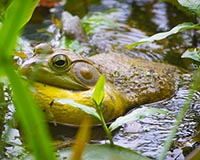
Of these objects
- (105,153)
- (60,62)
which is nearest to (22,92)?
(105,153)

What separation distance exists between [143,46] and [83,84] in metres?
0.86

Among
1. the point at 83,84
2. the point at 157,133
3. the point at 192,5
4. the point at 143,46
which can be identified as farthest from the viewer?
the point at 143,46

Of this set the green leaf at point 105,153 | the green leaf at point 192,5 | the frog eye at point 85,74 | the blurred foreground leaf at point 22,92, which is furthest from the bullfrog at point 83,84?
the blurred foreground leaf at point 22,92

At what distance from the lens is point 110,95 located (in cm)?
169

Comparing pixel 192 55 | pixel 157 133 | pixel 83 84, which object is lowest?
pixel 157 133

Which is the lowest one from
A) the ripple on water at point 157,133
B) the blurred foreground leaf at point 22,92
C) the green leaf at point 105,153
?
the ripple on water at point 157,133

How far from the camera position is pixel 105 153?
51.5 inches

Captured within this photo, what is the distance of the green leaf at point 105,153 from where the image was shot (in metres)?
1.28

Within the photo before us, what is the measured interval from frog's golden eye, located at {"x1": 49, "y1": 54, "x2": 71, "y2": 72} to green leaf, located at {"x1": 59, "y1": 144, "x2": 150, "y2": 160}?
0.39 m

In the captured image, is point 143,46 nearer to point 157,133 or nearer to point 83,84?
point 83,84

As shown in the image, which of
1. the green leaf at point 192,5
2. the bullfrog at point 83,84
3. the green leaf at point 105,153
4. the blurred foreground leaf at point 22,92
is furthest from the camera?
the bullfrog at point 83,84

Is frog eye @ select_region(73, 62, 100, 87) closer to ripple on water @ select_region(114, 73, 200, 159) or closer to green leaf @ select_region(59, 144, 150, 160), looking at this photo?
ripple on water @ select_region(114, 73, 200, 159)

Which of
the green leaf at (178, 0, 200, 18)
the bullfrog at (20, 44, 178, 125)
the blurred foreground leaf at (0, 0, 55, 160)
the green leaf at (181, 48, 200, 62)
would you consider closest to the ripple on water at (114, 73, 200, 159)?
the bullfrog at (20, 44, 178, 125)

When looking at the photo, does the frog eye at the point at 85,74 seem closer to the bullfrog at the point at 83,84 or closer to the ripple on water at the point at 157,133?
the bullfrog at the point at 83,84
